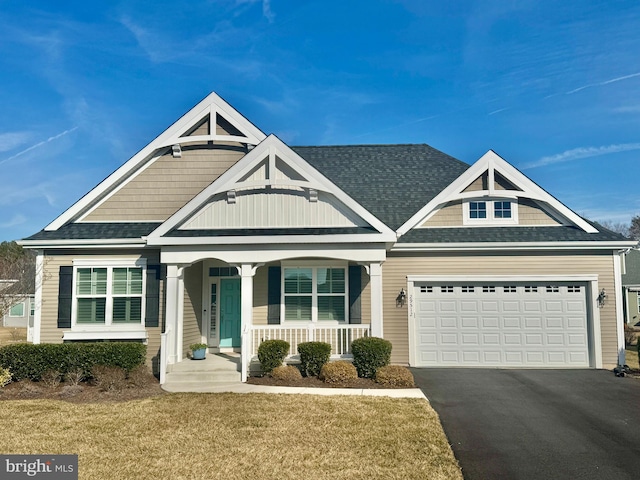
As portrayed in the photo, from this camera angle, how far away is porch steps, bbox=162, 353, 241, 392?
37.5 feet

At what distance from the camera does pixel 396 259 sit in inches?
548

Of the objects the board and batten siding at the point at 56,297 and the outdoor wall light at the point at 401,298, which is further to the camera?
the outdoor wall light at the point at 401,298

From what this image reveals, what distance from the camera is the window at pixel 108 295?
13320 millimetres

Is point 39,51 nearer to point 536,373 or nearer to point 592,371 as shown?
point 536,373

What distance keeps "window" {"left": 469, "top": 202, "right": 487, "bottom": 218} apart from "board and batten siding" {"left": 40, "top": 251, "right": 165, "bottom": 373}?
8.83 meters

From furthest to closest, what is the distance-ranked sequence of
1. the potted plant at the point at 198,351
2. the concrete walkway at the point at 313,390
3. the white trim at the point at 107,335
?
the white trim at the point at 107,335 → the potted plant at the point at 198,351 → the concrete walkway at the point at 313,390

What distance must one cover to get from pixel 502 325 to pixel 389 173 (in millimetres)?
6172

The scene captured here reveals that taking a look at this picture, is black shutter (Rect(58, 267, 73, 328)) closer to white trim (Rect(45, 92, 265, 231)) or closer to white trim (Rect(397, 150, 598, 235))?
white trim (Rect(45, 92, 265, 231))

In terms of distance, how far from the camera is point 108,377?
11.2 metres

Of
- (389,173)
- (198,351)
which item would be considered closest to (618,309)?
(389,173)

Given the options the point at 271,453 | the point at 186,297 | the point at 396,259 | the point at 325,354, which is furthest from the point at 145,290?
the point at 271,453

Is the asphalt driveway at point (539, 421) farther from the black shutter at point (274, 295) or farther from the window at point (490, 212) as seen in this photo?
the window at point (490, 212)

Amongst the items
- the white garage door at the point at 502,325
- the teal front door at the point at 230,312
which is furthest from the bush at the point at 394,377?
the teal front door at the point at 230,312

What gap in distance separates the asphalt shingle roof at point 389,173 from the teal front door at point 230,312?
14.2 feet
